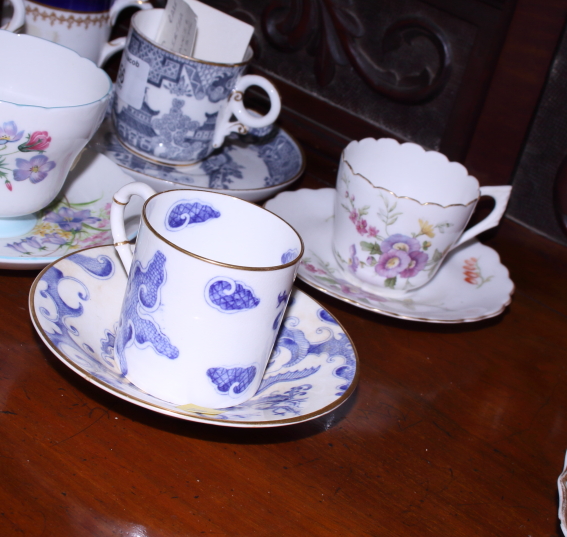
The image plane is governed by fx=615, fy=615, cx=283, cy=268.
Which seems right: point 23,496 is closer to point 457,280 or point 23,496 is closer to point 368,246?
point 368,246

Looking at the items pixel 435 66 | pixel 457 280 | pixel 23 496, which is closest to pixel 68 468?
pixel 23 496

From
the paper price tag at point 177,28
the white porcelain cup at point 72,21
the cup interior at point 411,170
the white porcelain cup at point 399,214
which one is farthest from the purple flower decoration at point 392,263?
the white porcelain cup at point 72,21

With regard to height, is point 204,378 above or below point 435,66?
below

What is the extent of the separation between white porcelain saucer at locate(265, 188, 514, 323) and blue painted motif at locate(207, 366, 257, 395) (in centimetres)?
19

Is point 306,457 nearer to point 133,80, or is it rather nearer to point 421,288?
point 421,288

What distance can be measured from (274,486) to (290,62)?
69cm

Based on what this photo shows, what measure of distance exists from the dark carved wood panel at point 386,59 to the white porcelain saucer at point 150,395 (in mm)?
398

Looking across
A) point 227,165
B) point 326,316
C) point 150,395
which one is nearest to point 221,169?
point 227,165

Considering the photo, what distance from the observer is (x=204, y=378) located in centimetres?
44

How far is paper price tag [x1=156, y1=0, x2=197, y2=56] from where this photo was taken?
2.43ft

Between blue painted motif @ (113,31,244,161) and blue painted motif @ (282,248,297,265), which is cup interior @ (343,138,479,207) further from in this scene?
blue painted motif @ (282,248,297,265)

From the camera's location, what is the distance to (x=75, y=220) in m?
0.64

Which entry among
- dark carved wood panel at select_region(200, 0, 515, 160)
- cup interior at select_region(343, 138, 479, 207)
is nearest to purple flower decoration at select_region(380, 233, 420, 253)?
cup interior at select_region(343, 138, 479, 207)

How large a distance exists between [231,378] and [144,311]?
80mm
